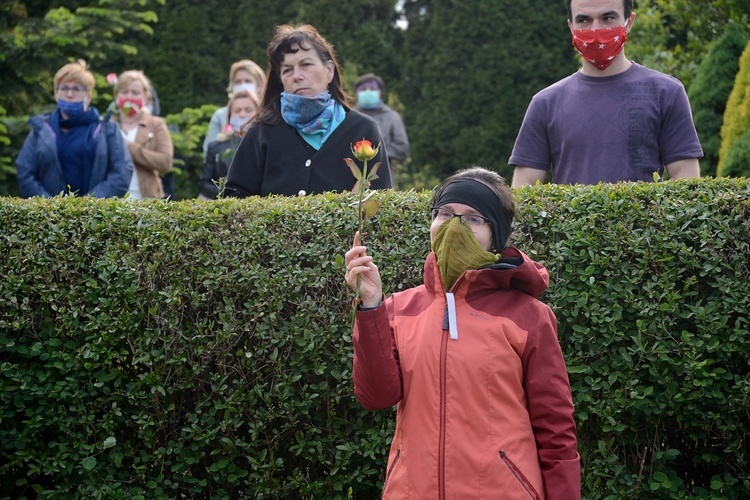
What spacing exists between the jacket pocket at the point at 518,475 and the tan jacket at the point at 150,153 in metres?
5.85

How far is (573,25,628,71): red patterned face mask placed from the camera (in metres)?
4.53

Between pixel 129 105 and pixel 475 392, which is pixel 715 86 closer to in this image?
pixel 129 105

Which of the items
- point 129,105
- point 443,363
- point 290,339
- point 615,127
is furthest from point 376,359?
point 129,105

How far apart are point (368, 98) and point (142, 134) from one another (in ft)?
10.2

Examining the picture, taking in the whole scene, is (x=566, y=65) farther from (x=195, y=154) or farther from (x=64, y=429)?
(x=64, y=429)

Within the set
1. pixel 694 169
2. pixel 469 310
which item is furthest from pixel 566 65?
pixel 469 310

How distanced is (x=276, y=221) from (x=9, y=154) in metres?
8.02

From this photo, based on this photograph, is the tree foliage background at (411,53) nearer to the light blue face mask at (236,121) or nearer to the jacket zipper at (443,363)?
the light blue face mask at (236,121)

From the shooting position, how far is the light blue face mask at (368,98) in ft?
34.4

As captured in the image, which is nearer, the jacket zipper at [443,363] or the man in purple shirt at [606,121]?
the jacket zipper at [443,363]

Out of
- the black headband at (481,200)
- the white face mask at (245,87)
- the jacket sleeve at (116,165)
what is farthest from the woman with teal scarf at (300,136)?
the white face mask at (245,87)

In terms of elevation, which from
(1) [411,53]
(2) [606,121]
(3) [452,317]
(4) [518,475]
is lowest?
(4) [518,475]

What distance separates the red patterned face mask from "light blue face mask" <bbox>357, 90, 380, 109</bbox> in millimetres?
6027

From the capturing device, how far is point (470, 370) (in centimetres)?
279
